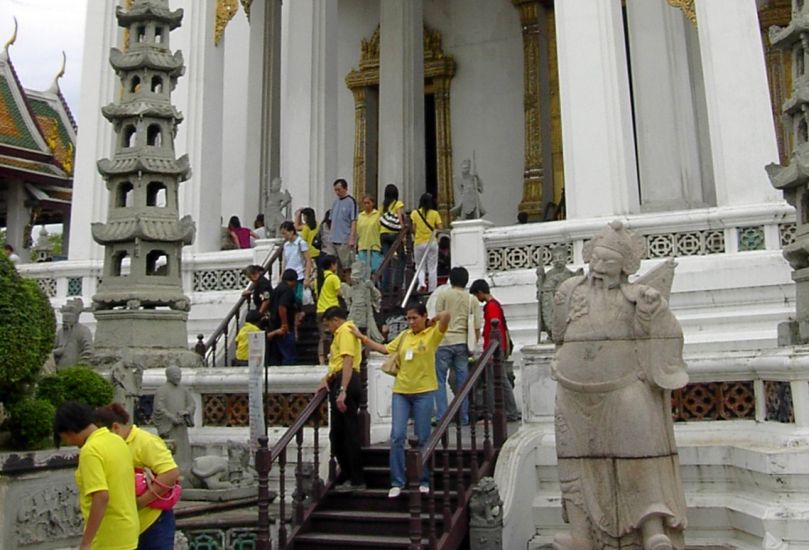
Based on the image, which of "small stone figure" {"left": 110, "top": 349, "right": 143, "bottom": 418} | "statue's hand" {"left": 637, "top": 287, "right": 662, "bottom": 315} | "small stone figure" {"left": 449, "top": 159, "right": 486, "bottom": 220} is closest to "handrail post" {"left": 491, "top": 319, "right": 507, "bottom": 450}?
"statue's hand" {"left": 637, "top": 287, "right": 662, "bottom": 315}

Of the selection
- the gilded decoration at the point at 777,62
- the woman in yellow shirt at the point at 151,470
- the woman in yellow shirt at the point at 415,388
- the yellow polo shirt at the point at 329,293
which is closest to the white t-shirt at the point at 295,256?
the yellow polo shirt at the point at 329,293

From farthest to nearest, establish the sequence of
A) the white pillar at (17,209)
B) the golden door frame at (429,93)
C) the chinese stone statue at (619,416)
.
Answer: the white pillar at (17,209), the golden door frame at (429,93), the chinese stone statue at (619,416)

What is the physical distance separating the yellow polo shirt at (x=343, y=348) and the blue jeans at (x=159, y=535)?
2584mm

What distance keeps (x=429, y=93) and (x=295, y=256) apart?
27.3 feet

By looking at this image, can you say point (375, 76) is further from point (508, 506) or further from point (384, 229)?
point (508, 506)

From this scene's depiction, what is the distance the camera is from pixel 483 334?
Result: 905cm

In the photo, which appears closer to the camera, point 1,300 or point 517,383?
point 1,300

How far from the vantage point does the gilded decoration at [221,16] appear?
15242 mm

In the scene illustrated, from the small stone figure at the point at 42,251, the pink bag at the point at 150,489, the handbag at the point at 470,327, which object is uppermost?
the small stone figure at the point at 42,251

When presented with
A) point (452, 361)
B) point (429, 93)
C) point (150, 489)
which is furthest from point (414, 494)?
point (429, 93)

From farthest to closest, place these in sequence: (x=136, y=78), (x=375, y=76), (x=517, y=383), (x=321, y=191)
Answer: (x=375, y=76) < (x=321, y=191) < (x=136, y=78) < (x=517, y=383)

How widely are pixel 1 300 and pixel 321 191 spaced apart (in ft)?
36.5

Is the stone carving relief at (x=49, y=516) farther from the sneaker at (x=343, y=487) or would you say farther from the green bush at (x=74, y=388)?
the sneaker at (x=343, y=487)

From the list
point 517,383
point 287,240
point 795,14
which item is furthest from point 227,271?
point 795,14
